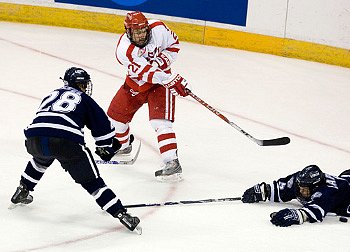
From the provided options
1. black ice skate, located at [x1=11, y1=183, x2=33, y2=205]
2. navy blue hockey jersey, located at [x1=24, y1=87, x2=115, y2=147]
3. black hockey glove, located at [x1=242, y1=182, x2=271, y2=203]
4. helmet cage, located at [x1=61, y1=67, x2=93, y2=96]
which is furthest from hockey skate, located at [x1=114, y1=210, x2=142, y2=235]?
black hockey glove, located at [x1=242, y1=182, x2=271, y2=203]

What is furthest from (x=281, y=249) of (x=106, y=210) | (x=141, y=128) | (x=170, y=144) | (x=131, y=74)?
(x=141, y=128)

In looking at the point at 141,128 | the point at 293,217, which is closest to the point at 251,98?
the point at 141,128

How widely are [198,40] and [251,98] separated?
5.22ft

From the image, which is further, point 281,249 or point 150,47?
point 150,47

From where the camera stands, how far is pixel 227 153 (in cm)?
565

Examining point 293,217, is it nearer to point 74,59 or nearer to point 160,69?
point 160,69

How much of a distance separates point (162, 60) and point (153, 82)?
218mm

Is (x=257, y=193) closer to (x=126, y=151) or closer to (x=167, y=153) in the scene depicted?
(x=167, y=153)

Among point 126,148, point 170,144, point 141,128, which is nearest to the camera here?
point 170,144

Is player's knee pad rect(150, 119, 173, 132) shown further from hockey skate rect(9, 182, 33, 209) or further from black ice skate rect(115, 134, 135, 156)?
hockey skate rect(9, 182, 33, 209)

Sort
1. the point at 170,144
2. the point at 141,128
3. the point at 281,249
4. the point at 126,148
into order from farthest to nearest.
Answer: the point at 141,128 → the point at 126,148 → the point at 170,144 → the point at 281,249

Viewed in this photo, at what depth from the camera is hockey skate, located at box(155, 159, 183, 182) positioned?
5.06 meters

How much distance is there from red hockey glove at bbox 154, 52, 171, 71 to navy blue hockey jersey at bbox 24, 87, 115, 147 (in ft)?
3.06

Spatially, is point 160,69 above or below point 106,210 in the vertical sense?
above
